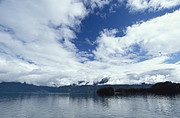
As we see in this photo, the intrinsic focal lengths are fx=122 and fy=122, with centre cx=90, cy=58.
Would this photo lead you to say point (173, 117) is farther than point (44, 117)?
No

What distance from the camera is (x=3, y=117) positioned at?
72125 millimetres

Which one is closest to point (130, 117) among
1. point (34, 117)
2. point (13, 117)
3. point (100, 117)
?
point (100, 117)

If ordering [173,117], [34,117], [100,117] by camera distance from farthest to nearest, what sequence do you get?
[34,117] < [100,117] < [173,117]

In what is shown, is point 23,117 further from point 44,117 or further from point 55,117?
point 55,117

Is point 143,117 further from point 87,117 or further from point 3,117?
point 3,117

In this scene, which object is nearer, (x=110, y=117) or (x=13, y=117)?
(x=110, y=117)

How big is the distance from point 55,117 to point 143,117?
4769cm

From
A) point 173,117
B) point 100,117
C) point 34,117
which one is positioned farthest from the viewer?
point 34,117

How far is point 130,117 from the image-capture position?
64.2m

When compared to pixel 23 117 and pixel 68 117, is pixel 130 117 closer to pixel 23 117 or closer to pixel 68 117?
pixel 68 117

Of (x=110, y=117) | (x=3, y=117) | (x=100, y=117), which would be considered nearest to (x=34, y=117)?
(x=3, y=117)

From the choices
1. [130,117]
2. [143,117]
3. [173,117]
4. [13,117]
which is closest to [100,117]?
[130,117]

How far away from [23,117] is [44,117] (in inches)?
524

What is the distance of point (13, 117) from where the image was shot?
7162 centimetres
